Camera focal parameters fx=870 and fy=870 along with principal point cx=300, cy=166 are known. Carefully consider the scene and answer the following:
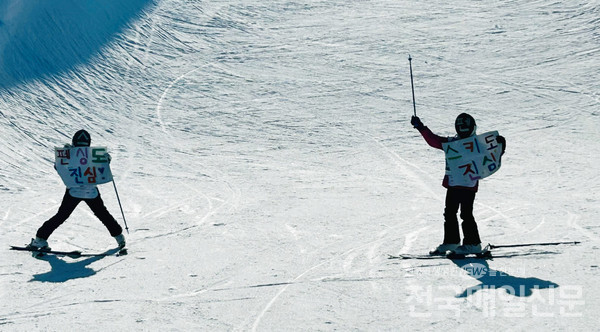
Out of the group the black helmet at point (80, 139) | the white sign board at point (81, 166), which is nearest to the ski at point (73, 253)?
the white sign board at point (81, 166)

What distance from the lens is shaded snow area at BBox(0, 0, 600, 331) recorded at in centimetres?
700

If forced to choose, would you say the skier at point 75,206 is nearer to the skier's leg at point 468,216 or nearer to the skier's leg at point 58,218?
the skier's leg at point 58,218

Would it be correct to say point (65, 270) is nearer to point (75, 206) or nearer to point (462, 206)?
point (75, 206)

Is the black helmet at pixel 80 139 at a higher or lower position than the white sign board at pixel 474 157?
higher

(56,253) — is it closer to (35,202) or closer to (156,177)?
(35,202)

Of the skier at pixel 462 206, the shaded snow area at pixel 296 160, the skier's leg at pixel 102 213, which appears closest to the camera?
the shaded snow area at pixel 296 160

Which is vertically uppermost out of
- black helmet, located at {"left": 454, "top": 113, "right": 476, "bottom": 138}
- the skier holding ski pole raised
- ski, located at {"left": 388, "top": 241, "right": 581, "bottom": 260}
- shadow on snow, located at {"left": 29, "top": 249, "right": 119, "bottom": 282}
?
black helmet, located at {"left": 454, "top": 113, "right": 476, "bottom": 138}

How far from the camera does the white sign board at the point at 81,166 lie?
9.09m

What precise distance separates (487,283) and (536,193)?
520 cm

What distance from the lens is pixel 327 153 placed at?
1547cm

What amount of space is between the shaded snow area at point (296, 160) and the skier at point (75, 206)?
0.31 metres

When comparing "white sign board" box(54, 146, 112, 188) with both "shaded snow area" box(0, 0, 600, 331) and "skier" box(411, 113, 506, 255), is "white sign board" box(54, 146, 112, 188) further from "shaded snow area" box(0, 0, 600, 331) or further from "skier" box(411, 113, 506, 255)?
"skier" box(411, 113, 506, 255)

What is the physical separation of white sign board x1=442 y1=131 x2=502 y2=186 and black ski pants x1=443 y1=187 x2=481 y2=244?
0.34 ft

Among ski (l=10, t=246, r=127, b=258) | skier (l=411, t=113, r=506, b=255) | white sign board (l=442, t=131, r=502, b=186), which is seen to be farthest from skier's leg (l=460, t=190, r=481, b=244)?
ski (l=10, t=246, r=127, b=258)
